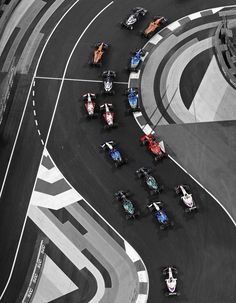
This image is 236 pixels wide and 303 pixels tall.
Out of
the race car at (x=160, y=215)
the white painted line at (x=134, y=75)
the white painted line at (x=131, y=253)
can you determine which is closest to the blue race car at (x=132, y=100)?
the white painted line at (x=134, y=75)

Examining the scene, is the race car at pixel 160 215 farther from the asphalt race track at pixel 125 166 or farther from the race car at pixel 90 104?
the race car at pixel 90 104

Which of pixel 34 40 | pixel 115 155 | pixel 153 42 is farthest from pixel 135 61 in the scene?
pixel 34 40

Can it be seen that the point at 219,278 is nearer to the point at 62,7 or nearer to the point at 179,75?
the point at 179,75

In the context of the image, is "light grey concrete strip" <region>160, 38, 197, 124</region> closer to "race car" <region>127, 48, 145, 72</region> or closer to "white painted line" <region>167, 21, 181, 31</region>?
"white painted line" <region>167, 21, 181, 31</region>

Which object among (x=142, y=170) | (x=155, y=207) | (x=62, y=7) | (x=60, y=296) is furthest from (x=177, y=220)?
(x=62, y=7)

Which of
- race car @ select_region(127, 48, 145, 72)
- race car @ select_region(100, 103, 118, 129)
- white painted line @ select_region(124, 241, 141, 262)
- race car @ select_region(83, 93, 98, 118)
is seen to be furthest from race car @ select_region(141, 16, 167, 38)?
white painted line @ select_region(124, 241, 141, 262)

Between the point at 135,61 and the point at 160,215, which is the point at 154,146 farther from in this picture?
the point at 135,61

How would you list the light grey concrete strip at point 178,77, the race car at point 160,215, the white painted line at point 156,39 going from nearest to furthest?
the race car at point 160,215, the light grey concrete strip at point 178,77, the white painted line at point 156,39
